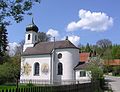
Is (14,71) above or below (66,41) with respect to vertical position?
below

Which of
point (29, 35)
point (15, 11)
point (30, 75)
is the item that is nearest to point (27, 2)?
point (15, 11)

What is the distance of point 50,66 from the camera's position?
60281 millimetres

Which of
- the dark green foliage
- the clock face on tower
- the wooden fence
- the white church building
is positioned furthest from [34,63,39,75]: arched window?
the wooden fence

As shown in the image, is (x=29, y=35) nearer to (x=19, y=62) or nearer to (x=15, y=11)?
(x=19, y=62)

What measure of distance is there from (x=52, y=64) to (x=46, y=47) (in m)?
5.34

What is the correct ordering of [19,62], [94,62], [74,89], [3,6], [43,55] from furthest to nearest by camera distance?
A: 1. [19,62]
2. [43,55]
3. [94,62]
4. [74,89]
5. [3,6]

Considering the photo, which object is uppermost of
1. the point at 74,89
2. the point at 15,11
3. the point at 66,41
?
the point at 66,41

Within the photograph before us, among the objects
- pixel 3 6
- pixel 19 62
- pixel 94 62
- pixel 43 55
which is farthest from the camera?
pixel 19 62

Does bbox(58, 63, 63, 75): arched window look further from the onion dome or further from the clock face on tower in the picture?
the onion dome

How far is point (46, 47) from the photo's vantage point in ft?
210

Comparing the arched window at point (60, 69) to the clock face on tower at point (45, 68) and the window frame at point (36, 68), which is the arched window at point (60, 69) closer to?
the clock face on tower at point (45, 68)

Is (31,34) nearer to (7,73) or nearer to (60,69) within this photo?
(60,69)

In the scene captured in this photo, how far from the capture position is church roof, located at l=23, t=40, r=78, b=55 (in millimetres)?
60781

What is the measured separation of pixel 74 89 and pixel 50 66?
147ft
